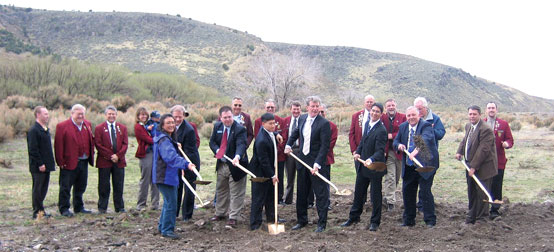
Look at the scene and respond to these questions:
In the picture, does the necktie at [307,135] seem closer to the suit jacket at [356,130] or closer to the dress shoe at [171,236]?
the suit jacket at [356,130]

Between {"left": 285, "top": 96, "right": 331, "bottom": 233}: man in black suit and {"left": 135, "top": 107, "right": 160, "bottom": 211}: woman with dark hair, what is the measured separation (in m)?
2.75

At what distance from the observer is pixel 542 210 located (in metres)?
7.91

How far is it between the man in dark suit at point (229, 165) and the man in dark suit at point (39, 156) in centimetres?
271

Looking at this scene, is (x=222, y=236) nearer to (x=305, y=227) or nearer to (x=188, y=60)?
(x=305, y=227)

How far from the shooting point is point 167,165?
6.35m

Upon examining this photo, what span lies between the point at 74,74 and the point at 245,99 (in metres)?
Result: 14.6

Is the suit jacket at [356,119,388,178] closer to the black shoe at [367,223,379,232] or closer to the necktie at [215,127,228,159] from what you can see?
the black shoe at [367,223,379,232]

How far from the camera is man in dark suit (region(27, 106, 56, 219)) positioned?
7.54m

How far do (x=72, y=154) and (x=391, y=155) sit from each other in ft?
18.0

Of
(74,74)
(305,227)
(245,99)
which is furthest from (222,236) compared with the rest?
(245,99)

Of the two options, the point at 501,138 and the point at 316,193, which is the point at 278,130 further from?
the point at 501,138

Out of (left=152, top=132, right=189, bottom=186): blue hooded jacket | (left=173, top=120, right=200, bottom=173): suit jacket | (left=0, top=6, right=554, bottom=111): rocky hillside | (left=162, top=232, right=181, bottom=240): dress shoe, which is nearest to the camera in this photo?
(left=152, top=132, right=189, bottom=186): blue hooded jacket

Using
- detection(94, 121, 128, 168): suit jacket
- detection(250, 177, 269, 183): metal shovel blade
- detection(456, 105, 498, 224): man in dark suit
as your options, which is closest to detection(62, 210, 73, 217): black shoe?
detection(94, 121, 128, 168): suit jacket

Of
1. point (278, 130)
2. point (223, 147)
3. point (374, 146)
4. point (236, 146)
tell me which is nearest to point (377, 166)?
point (374, 146)
